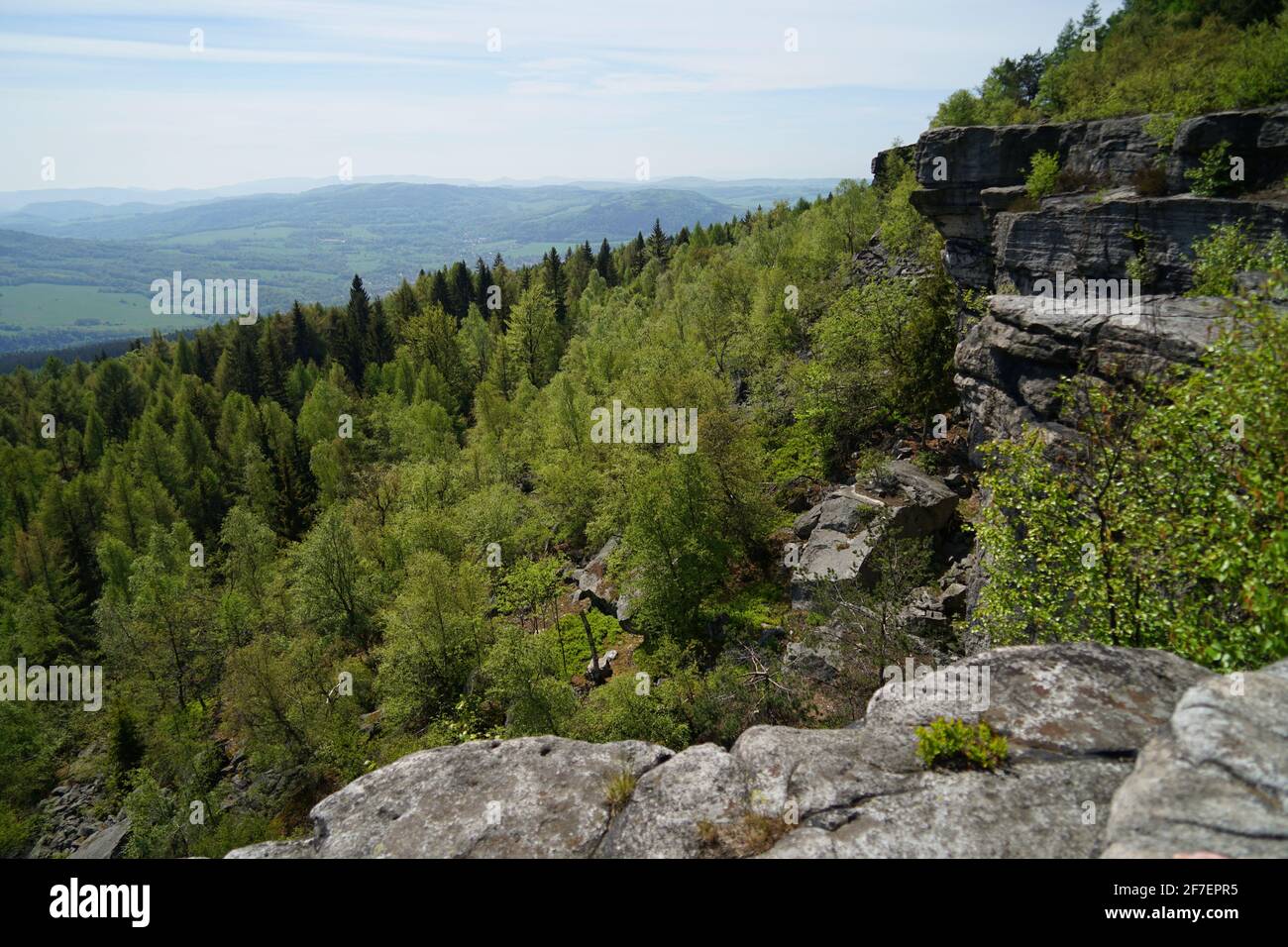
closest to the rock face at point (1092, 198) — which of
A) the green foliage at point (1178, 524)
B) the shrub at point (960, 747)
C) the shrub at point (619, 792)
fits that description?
the green foliage at point (1178, 524)

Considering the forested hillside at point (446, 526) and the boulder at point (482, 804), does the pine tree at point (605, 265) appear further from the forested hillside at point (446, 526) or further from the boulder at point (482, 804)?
the boulder at point (482, 804)

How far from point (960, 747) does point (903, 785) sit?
936mm

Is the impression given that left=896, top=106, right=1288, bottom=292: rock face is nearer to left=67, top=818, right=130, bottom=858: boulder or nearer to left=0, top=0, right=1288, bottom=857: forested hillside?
left=0, top=0, right=1288, bottom=857: forested hillside

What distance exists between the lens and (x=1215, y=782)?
7.08 meters

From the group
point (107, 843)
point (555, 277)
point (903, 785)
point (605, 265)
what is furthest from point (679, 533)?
point (605, 265)

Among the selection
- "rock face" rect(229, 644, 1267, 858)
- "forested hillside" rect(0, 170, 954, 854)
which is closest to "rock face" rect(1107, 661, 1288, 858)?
"rock face" rect(229, 644, 1267, 858)

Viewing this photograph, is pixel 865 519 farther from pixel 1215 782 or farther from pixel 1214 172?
pixel 1215 782

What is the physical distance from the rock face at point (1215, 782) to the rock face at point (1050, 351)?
12.0 metres

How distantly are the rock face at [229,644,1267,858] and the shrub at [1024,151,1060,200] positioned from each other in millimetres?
32852

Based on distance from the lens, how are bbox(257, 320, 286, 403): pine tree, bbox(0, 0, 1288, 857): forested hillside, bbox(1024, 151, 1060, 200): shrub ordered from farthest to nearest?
bbox(257, 320, 286, 403): pine tree
bbox(1024, 151, 1060, 200): shrub
bbox(0, 0, 1288, 857): forested hillside

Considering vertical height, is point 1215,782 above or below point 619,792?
above

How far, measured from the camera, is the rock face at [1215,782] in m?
6.49

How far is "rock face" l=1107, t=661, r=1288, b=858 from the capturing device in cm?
649
